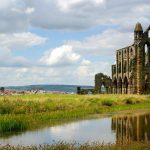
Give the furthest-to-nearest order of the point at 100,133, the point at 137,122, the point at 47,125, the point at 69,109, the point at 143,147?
1. the point at 69,109
2. the point at 137,122
3. the point at 47,125
4. the point at 100,133
5. the point at 143,147

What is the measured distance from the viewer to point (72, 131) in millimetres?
30938

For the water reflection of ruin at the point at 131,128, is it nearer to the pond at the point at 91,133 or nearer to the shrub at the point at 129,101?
the pond at the point at 91,133

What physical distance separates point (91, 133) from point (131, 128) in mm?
4657

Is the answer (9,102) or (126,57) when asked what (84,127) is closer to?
(9,102)

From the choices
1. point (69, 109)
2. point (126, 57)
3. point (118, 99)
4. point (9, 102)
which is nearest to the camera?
point (9, 102)

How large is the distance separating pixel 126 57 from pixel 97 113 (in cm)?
5324

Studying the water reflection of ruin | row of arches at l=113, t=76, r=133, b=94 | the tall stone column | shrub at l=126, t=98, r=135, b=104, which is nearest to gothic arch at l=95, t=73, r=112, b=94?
row of arches at l=113, t=76, r=133, b=94

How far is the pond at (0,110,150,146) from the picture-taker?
84.8 feet

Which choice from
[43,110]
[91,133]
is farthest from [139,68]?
[91,133]

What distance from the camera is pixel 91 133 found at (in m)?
29.9

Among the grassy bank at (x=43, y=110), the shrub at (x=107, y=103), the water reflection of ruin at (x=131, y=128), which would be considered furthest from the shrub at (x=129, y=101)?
the water reflection of ruin at (x=131, y=128)

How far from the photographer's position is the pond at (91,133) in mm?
25841

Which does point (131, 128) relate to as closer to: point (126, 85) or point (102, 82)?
point (126, 85)

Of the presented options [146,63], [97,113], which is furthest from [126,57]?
[97,113]
